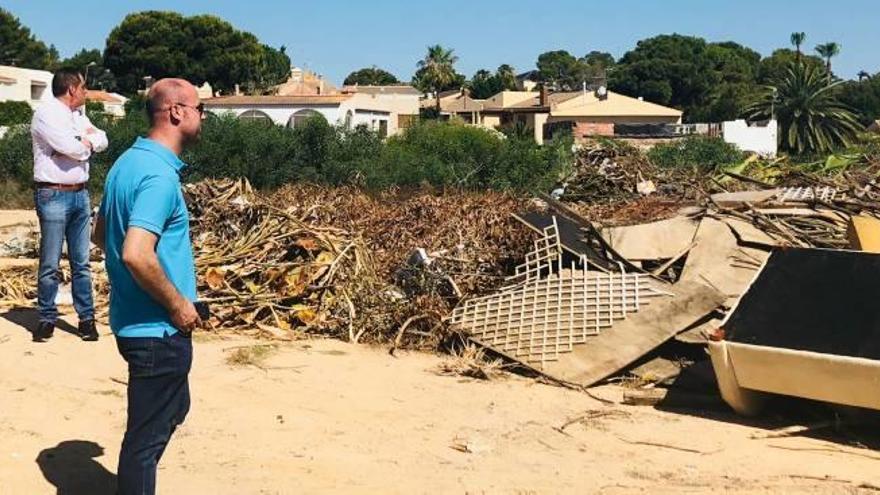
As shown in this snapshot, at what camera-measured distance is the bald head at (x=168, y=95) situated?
342cm

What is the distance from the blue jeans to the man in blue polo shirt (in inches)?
122

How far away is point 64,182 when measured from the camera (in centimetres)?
634

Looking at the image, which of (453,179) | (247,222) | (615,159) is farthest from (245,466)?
(453,179)

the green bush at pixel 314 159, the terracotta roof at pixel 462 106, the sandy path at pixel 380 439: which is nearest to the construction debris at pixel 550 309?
the sandy path at pixel 380 439

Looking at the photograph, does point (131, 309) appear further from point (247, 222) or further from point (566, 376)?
point (247, 222)

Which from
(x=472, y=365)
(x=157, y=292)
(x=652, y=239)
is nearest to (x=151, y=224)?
(x=157, y=292)

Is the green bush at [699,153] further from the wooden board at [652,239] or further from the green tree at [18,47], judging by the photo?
the green tree at [18,47]

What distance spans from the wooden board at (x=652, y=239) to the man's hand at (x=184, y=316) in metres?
4.82

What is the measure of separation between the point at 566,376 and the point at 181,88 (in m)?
3.56

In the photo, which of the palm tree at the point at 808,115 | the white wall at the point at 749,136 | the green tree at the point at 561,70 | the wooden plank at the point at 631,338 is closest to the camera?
the wooden plank at the point at 631,338

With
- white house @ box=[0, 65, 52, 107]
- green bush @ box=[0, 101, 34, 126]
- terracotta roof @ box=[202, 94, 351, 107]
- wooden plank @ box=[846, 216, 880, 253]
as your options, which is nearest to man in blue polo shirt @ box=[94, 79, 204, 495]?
wooden plank @ box=[846, 216, 880, 253]

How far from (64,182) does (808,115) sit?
56727mm

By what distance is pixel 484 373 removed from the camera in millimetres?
6391

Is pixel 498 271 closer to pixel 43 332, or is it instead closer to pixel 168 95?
pixel 43 332
